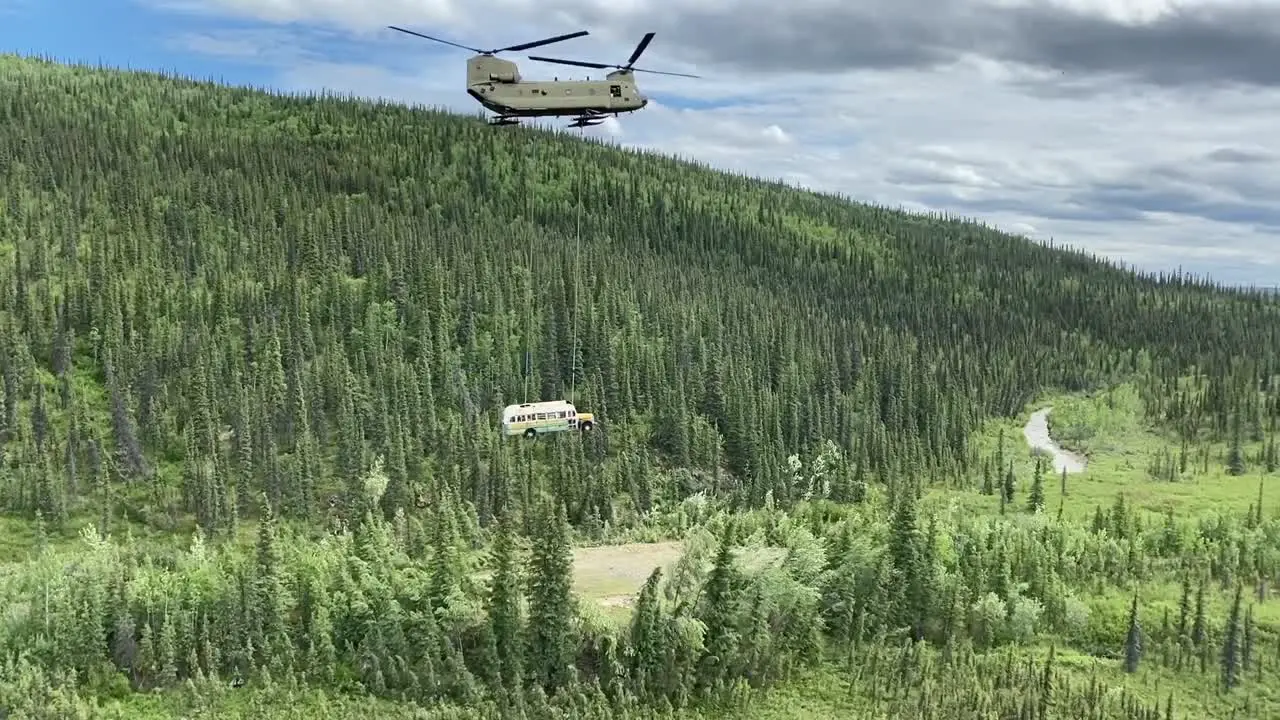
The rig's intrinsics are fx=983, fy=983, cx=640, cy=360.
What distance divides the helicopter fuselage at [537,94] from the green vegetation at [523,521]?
105ft

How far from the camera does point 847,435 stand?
177250 millimetres

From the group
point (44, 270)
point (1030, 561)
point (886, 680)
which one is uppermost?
point (44, 270)

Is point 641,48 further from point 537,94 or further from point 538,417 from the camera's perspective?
point 538,417

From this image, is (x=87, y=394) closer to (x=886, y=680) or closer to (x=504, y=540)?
(x=504, y=540)

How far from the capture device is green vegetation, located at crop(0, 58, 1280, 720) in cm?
7281

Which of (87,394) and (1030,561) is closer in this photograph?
(1030,561)

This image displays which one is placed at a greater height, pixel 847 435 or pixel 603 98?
pixel 603 98

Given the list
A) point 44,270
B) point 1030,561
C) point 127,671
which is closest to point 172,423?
point 44,270

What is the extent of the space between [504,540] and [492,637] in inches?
283

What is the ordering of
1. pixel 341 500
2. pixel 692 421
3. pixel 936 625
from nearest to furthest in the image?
pixel 936 625, pixel 341 500, pixel 692 421

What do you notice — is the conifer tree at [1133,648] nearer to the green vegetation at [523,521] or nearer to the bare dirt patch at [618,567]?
the green vegetation at [523,521]

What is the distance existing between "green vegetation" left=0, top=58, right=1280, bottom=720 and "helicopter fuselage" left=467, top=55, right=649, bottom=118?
32.0 m

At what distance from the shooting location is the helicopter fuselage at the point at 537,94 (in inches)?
2672

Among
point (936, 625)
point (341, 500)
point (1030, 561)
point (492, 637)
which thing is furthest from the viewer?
point (341, 500)
